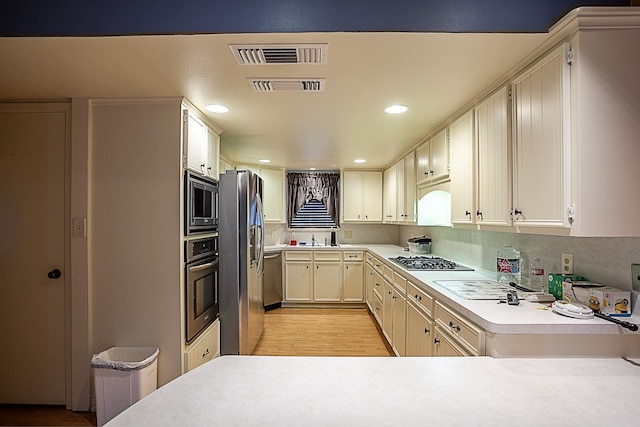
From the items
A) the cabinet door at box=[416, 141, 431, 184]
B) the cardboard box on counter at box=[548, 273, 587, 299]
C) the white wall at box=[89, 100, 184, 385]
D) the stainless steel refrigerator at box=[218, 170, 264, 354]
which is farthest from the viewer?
the cabinet door at box=[416, 141, 431, 184]

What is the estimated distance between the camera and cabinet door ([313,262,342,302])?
5.20 m

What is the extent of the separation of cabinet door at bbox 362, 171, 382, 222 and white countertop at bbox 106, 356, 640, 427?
4.44 metres

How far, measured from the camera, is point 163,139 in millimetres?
2350

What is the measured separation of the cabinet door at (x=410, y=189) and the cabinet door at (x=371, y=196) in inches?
55.5

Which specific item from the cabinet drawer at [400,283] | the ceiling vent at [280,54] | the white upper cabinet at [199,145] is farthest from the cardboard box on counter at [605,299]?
the white upper cabinet at [199,145]

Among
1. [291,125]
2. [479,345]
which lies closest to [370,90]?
[291,125]

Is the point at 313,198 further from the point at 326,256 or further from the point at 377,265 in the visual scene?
the point at 377,265

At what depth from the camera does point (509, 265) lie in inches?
88.0

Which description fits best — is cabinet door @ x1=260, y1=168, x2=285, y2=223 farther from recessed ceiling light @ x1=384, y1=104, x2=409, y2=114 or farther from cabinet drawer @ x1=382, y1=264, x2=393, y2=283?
recessed ceiling light @ x1=384, y1=104, x2=409, y2=114

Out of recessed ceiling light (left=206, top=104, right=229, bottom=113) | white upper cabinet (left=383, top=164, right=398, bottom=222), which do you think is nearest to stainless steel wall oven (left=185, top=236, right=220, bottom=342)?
recessed ceiling light (left=206, top=104, right=229, bottom=113)

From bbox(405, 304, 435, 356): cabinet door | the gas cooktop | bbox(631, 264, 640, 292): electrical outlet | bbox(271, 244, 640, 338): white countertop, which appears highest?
bbox(631, 264, 640, 292): electrical outlet

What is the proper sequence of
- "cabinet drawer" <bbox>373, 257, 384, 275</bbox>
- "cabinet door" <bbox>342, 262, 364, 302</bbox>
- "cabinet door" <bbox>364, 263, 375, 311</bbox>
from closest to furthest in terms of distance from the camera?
"cabinet drawer" <bbox>373, 257, 384, 275</bbox>
"cabinet door" <bbox>364, 263, 375, 311</bbox>
"cabinet door" <bbox>342, 262, 364, 302</bbox>

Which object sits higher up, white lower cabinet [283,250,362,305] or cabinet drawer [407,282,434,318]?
cabinet drawer [407,282,434,318]

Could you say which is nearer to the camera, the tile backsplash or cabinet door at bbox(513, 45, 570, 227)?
cabinet door at bbox(513, 45, 570, 227)
